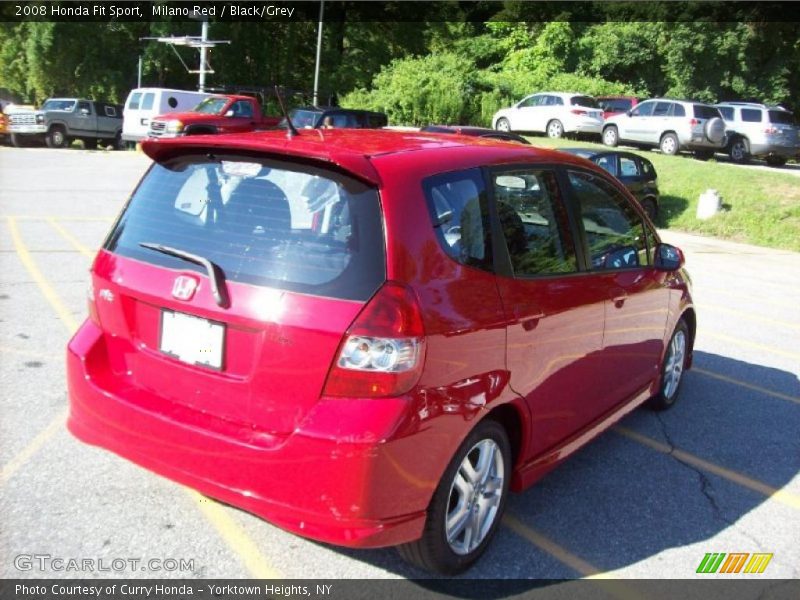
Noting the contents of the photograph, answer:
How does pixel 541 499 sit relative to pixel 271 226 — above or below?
below

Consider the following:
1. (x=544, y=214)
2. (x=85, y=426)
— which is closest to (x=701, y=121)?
(x=544, y=214)

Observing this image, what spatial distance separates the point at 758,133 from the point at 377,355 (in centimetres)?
2605

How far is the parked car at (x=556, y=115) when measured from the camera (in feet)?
87.8

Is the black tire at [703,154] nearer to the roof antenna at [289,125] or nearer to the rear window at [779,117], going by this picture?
the rear window at [779,117]

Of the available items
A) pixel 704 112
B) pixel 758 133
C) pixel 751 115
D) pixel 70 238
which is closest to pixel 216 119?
pixel 70 238

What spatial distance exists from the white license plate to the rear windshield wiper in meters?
0.10

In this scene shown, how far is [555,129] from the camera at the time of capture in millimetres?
27438

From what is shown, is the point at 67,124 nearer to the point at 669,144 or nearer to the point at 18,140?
the point at 18,140

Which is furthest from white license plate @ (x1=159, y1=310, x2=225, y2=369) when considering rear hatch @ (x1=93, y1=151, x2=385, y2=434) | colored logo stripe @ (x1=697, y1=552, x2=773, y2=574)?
colored logo stripe @ (x1=697, y1=552, x2=773, y2=574)

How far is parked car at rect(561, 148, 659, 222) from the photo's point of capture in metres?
14.7

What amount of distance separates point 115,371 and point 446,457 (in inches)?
56.8

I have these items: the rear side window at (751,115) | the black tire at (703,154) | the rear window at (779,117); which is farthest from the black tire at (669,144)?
the rear window at (779,117)

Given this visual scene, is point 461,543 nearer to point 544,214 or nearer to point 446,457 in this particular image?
point 446,457

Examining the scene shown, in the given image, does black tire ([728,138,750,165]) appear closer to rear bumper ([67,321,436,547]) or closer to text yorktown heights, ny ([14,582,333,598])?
rear bumper ([67,321,436,547])
